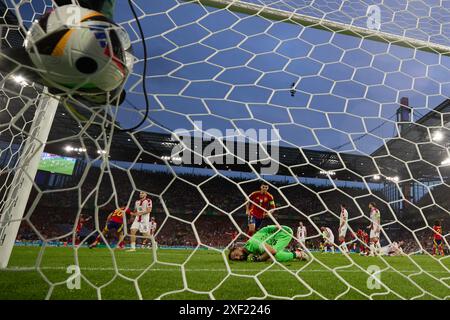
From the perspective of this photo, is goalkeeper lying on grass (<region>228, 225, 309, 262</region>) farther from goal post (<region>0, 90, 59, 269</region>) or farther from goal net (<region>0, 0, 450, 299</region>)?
goal post (<region>0, 90, 59, 269</region>)

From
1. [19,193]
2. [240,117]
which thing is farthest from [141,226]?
[240,117]

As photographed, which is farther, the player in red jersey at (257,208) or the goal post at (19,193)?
the player in red jersey at (257,208)

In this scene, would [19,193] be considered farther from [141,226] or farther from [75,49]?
[141,226]

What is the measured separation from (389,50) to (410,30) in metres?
0.45

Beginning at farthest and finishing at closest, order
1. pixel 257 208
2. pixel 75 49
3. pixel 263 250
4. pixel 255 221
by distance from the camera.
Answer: pixel 255 221 → pixel 257 208 → pixel 263 250 → pixel 75 49

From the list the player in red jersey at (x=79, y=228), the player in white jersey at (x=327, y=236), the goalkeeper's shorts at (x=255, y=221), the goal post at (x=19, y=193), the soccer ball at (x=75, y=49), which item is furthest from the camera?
the goalkeeper's shorts at (x=255, y=221)

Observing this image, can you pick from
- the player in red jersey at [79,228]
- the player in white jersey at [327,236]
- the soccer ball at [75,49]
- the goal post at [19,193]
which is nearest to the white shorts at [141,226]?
the player in red jersey at [79,228]

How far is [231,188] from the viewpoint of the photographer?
16.9 meters

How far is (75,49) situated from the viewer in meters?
1.23

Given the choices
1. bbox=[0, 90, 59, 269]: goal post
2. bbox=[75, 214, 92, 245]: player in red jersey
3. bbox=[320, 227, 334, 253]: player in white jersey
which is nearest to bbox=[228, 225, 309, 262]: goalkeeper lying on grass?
bbox=[320, 227, 334, 253]: player in white jersey

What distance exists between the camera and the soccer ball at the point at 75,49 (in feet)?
4.04

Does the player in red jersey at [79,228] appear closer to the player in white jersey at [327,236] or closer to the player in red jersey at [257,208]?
the player in white jersey at [327,236]

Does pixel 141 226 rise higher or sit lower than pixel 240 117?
lower
